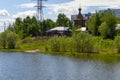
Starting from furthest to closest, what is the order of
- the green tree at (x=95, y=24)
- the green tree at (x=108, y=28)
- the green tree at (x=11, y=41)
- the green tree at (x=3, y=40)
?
1. the green tree at (x=95, y=24)
2. the green tree at (x=3, y=40)
3. the green tree at (x=108, y=28)
4. the green tree at (x=11, y=41)

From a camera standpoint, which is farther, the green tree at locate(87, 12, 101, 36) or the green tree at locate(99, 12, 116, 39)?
the green tree at locate(87, 12, 101, 36)

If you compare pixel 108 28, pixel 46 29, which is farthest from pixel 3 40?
pixel 46 29

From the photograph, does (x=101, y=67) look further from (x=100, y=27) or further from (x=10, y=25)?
(x=10, y=25)

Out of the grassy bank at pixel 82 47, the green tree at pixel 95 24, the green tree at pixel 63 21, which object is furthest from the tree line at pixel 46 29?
the green tree at pixel 63 21

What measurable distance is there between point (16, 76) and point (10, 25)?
13048cm

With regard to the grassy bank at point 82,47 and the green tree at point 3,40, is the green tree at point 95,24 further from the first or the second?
the green tree at point 3,40

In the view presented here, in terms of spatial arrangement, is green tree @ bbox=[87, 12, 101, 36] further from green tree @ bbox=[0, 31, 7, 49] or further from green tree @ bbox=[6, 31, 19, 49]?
green tree @ bbox=[0, 31, 7, 49]

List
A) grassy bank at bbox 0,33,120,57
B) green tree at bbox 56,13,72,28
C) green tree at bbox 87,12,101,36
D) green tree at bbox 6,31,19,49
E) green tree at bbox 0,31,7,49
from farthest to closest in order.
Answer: green tree at bbox 56,13,72,28, green tree at bbox 87,12,101,36, green tree at bbox 0,31,7,49, green tree at bbox 6,31,19,49, grassy bank at bbox 0,33,120,57

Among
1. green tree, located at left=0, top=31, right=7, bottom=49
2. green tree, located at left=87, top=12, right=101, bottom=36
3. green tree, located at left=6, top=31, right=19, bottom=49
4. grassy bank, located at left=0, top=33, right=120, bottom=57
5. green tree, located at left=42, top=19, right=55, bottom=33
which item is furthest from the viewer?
green tree, located at left=42, top=19, right=55, bottom=33

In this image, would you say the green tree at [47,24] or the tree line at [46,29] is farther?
the green tree at [47,24]

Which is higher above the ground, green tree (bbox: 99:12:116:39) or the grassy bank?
green tree (bbox: 99:12:116:39)

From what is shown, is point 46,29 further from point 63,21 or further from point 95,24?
point 95,24

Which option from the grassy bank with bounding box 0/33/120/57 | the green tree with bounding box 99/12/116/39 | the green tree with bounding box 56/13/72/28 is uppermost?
the green tree with bounding box 56/13/72/28

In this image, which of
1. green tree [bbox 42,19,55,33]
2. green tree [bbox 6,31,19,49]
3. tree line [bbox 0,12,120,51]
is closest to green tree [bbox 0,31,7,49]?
tree line [bbox 0,12,120,51]
